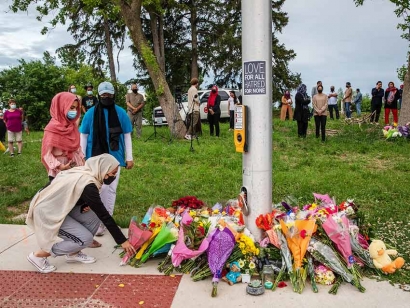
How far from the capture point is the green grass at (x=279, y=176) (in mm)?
6707

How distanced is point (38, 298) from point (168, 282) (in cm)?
117

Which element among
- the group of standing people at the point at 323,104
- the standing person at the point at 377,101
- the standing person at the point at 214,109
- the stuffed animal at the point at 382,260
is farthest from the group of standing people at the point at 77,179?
the standing person at the point at 377,101

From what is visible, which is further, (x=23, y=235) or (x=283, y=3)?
(x=283, y=3)

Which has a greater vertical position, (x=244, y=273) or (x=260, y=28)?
(x=260, y=28)

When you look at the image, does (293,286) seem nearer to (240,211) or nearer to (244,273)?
(244,273)

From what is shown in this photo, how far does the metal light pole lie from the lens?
172 inches

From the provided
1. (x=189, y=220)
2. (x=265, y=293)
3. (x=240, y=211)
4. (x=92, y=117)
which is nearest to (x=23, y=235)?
(x=92, y=117)

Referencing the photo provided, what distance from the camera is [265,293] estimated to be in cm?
394

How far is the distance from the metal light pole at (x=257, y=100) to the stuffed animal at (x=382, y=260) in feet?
3.64

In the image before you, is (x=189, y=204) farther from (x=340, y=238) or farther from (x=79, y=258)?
(x=340, y=238)

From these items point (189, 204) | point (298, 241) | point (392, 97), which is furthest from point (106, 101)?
point (392, 97)

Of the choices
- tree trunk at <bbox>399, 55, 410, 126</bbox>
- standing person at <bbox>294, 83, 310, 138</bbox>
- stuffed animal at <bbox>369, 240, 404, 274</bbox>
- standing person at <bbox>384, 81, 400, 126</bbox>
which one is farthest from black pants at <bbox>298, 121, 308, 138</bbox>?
stuffed animal at <bbox>369, 240, 404, 274</bbox>

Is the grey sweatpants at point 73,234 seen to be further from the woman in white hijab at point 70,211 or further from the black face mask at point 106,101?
the black face mask at point 106,101

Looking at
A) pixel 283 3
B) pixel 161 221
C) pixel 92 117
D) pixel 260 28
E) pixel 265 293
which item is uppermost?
pixel 283 3
